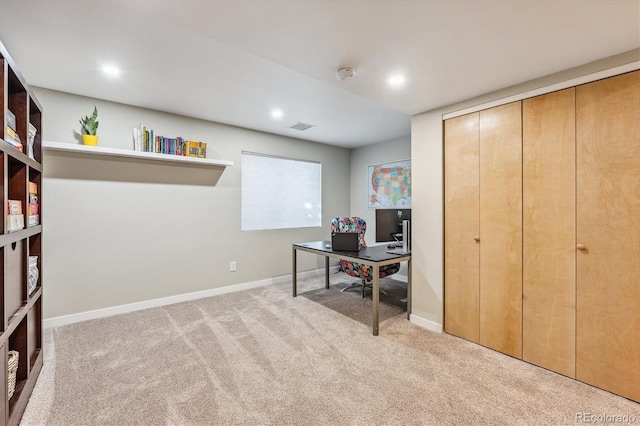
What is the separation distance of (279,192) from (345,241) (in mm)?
1762

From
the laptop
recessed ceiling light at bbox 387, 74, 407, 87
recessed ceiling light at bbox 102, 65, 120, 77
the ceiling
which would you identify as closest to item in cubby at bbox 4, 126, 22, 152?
the ceiling

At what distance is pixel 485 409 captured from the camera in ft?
5.42

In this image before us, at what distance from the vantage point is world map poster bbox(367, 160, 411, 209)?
178 inches

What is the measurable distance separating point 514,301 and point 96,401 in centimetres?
305

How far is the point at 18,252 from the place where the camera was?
5.54ft

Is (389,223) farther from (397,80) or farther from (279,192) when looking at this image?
(279,192)


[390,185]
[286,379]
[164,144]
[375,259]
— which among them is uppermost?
[164,144]

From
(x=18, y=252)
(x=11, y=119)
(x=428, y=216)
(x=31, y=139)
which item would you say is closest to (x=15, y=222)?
(x=18, y=252)

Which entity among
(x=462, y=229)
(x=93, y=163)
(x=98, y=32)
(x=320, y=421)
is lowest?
(x=320, y=421)

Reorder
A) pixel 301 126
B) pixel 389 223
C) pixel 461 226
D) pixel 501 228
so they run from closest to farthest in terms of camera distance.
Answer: pixel 501 228 → pixel 461 226 → pixel 389 223 → pixel 301 126

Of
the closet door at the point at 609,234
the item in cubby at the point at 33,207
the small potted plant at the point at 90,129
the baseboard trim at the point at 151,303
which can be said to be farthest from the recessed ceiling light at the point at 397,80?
the baseboard trim at the point at 151,303

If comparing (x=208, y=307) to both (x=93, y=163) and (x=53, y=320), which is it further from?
(x=93, y=163)

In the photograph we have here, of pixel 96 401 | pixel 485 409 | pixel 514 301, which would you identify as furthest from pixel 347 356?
pixel 96 401

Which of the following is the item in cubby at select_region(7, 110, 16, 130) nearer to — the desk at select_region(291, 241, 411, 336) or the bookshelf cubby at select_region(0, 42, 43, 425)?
the bookshelf cubby at select_region(0, 42, 43, 425)
